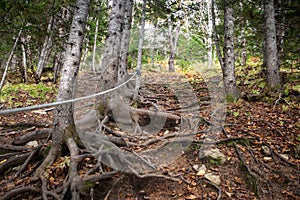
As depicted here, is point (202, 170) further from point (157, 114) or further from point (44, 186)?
point (44, 186)

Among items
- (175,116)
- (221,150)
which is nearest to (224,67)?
(175,116)

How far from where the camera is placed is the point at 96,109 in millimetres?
4938

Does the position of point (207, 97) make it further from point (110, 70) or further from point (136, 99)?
point (110, 70)

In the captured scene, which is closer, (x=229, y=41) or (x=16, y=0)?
(x=16, y=0)

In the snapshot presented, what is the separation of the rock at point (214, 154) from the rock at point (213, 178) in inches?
12.0

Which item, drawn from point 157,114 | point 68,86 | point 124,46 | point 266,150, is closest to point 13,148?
point 68,86

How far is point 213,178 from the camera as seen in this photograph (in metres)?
3.10

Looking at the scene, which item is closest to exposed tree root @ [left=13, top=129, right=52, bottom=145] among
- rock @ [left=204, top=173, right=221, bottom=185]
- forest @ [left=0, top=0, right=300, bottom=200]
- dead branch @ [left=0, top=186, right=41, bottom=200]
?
forest @ [left=0, top=0, right=300, bottom=200]

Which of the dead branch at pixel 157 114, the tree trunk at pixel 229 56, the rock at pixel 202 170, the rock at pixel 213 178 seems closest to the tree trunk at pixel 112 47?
the dead branch at pixel 157 114

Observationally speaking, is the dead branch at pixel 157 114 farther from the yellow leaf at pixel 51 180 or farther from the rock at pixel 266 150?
the yellow leaf at pixel 51 180

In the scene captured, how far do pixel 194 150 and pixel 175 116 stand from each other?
1394 mm

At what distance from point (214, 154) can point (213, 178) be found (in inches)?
19.5

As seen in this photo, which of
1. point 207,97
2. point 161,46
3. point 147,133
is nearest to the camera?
point 147,133

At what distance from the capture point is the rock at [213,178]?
10.0 ft
